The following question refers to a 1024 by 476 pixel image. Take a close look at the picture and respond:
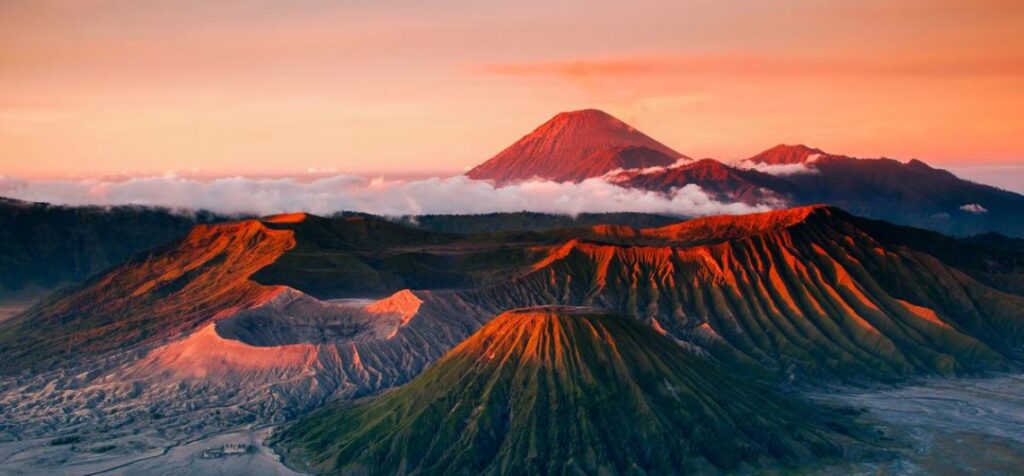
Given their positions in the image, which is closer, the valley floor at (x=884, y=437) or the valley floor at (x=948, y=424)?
the valley floor at (x=948, y=424)

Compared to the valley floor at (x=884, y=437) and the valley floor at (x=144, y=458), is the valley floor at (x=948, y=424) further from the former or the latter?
the valley floor at (x=144, y=458)

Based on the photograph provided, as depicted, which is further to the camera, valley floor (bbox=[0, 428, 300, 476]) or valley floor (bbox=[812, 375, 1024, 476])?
valley floor (bbox=[0, 428, 300, 476])

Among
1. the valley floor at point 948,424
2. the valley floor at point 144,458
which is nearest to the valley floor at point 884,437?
the valley floor at point 144,458

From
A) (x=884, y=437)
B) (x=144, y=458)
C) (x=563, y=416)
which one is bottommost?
(x=144, y=458)

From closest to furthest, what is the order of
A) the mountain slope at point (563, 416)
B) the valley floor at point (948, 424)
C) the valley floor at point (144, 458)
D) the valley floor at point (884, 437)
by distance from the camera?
1. the mountain slope at point (563, 416)
2. the valley floor at point (948, 424)
3. the valley floor at point (884, 437)
4. the valley floor at point (144, 458)

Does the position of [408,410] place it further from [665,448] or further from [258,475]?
[665,448]

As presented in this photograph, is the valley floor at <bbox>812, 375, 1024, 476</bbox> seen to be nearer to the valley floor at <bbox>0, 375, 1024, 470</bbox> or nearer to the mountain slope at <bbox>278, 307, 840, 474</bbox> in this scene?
the valley floor at <bbox>0, 375, 1024, 470</bbox>

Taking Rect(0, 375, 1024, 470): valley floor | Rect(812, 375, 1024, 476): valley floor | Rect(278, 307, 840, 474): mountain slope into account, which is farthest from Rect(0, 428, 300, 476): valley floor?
Rect(812, 375, 1024, 476): valley floor

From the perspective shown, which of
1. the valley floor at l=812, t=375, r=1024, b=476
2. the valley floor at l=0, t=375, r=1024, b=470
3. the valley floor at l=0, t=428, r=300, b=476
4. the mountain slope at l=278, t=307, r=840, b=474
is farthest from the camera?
the valley floor at l=0, t=428, r=300, b=476

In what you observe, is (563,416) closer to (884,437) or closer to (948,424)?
(884,437)

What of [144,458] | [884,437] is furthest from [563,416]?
[144,458]
